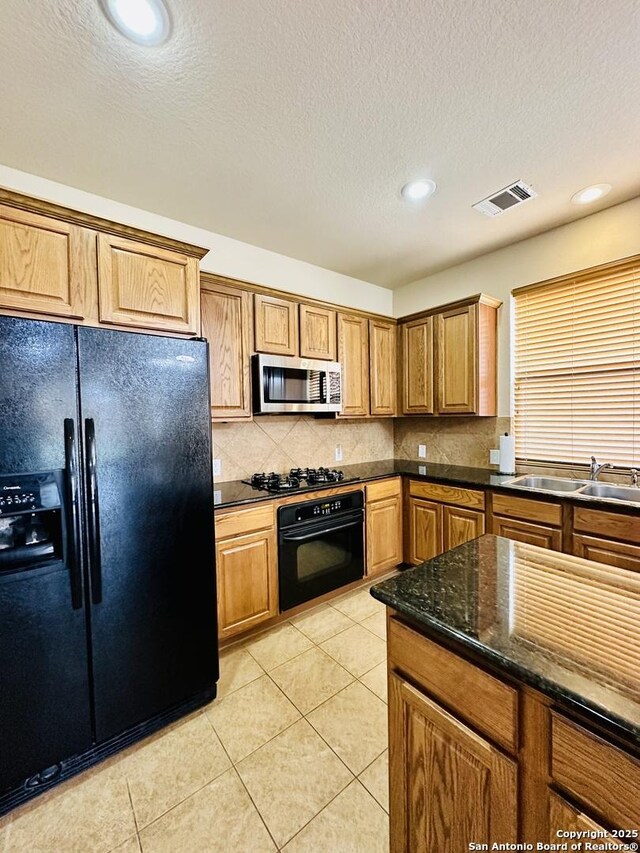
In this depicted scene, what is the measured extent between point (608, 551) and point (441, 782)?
177 centimetres

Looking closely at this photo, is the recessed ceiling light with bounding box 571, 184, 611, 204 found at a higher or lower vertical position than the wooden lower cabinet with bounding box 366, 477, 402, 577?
higher

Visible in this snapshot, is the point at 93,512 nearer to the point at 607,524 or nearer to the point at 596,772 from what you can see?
the point at 596,772

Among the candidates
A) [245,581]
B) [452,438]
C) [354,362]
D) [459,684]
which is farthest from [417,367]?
[459,684]

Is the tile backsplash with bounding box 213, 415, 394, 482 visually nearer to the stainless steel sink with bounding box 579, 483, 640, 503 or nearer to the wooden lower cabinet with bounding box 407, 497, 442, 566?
the wooden lower cabinet with bounding box 407, 497, 442, 566

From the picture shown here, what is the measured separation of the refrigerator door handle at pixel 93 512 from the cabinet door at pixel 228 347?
1.00 m

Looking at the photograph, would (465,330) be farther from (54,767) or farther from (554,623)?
(54,767)

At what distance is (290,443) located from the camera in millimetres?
3195

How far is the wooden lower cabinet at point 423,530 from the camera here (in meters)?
3.01

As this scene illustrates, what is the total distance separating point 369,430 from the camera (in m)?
3.87

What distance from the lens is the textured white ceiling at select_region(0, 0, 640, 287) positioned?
1274 mm

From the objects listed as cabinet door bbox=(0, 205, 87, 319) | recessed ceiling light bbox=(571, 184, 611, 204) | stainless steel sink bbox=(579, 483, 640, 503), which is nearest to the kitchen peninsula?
stainless steel sink bbox=(579, 483, 640, 503)

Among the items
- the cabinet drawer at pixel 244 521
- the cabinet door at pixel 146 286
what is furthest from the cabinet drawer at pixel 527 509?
the cabinet door at pixel 146 286

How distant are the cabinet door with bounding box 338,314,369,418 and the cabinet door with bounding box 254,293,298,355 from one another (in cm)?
50

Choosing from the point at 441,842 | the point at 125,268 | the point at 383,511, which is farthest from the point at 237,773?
the point at 125,268
